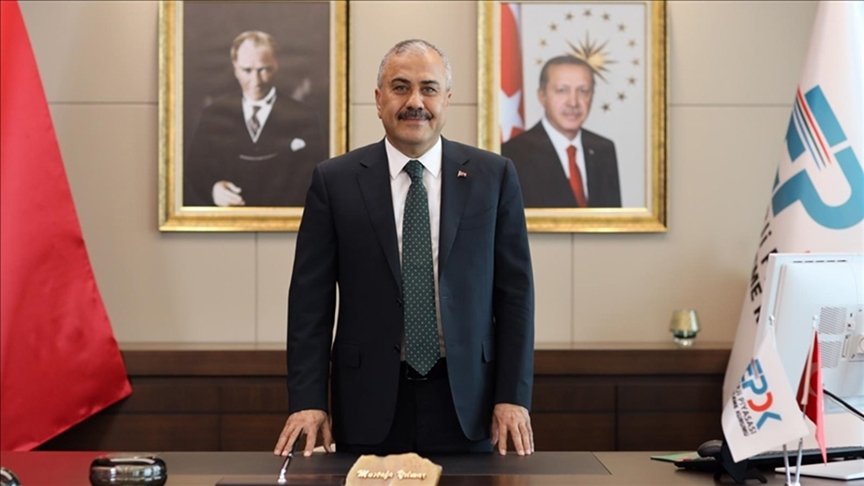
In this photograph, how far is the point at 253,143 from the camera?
449 centimetres

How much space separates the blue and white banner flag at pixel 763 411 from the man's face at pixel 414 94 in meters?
0.93

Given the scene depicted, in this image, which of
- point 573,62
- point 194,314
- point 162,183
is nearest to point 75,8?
point 162,183

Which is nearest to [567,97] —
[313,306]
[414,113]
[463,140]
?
[463,140]

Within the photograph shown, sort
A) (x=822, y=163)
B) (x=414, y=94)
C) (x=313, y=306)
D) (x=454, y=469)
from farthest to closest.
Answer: (x=822, y=163)
(x=313, y=306)
(x=414, y=94)
(x=454, y=469)

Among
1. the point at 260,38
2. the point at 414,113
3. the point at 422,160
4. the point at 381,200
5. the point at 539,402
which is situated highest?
the point at 260,38

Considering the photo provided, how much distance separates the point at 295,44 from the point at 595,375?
1698 mm

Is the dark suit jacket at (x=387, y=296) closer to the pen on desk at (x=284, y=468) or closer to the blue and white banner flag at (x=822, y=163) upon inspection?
the pen on desk at (x=284, y=468)

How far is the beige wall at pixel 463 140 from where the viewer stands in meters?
4.52

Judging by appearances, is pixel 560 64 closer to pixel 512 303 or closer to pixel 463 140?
pixel 463 140

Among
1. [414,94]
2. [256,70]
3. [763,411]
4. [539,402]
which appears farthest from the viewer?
[256,70]

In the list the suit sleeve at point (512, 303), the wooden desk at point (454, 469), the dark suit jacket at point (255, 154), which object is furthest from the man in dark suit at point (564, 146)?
the wooden desk at point (454, 469)

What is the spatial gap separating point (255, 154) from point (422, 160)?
5.76 feet

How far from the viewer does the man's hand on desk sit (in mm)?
2701

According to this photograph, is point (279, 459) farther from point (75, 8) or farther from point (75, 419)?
point (75, 8)
